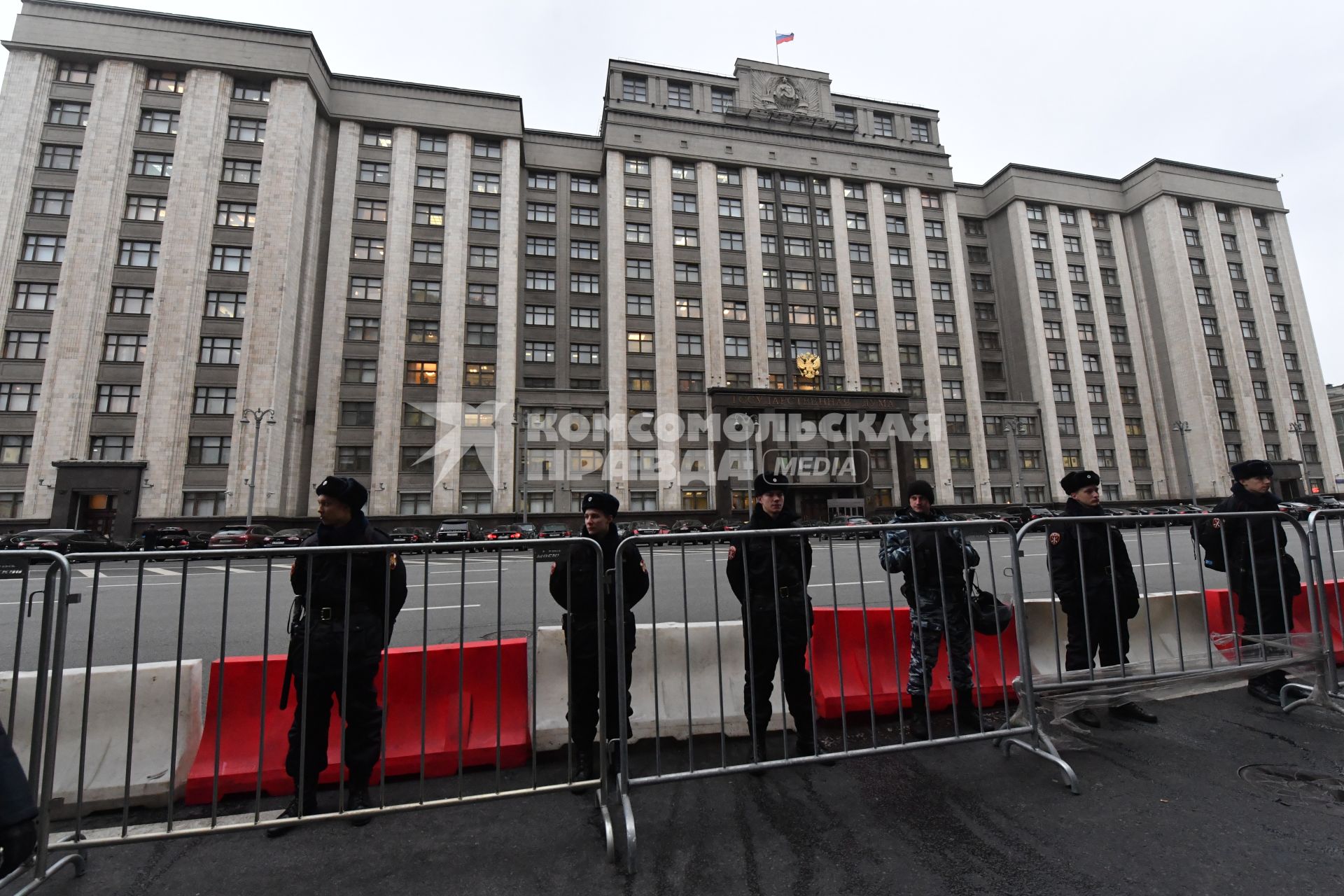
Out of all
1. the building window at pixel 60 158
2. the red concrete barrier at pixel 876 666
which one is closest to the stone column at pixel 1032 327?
the red concrete barrier at pixel 876 666

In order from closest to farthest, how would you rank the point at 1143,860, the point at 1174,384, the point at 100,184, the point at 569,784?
the point at 1143,860, the point at 569,784, the point at 100,184, the point at 1174,384

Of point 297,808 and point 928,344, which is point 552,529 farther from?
point 928,344

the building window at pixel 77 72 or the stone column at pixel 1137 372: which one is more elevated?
the building window at pixel 77 72

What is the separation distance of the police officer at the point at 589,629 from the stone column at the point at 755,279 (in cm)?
3861

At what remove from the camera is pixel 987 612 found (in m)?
4.04

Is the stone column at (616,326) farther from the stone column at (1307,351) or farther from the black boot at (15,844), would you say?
the stone column at (1307,351)

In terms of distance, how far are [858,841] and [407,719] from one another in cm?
273

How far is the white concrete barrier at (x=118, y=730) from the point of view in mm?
3182

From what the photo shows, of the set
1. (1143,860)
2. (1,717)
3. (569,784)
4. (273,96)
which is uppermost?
(273,96)

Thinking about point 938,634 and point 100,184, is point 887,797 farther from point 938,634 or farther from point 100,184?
point 100,184

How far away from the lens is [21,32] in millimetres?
34000

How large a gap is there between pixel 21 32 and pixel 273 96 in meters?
13.8

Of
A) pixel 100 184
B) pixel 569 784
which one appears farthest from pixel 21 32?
pixel 569 784

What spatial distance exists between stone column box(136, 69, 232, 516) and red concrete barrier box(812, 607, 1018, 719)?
38.4 m
